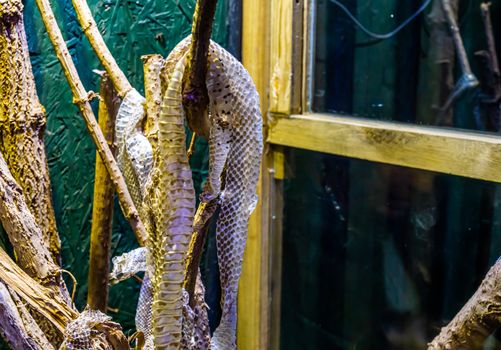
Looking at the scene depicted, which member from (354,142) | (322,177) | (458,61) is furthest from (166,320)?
(458,61)

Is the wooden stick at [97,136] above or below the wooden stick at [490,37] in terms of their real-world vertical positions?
below

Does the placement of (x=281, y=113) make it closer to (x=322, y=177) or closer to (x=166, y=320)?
(x=322, y=177)

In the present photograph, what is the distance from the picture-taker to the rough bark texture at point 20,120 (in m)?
0.84

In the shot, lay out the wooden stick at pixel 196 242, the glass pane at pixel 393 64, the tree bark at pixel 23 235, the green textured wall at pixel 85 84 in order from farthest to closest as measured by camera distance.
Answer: the glass pane at pixel 393 64 < the green textured wall at pixel 85 84 < the tree bark at pixel 23 235 < the wooden stick at pixel 196 242

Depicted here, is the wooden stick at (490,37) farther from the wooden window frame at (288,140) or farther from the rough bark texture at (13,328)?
the rough bark texture at (13,328)

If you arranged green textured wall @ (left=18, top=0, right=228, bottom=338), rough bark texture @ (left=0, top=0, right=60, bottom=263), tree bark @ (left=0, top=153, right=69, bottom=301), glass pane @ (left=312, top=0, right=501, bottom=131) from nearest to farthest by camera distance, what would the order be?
1. tree bark @ (left=0, top=153, right=69, bottom=301)
2. rough bark texture @ (left=0, top=0, right=60, bottom=263)
3. green textured wall @ (left=18, top=0, right=228, bottom=338)
4. glass pane @ (left=312, top=0, right=501, bottom=131)

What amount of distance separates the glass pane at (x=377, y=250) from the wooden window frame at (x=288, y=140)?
35mm

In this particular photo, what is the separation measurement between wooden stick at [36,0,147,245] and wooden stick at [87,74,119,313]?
0.16ft

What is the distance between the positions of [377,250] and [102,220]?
58cm

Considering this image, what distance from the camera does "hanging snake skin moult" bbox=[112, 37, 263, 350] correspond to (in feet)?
1.64

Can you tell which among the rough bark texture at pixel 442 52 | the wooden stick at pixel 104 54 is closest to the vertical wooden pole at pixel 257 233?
the rough bark texture at pixel 442 52

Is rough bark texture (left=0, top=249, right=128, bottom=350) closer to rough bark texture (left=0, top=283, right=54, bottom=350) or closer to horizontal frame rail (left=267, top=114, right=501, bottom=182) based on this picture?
rough bark texture (left=0, top=283, right=54, bottom=350)

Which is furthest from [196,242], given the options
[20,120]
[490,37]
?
[490,37]

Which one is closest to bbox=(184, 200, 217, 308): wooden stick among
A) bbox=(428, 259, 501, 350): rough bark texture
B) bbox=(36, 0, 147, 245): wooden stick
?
bbox=(36, 0, 147, 245): wooden stick
